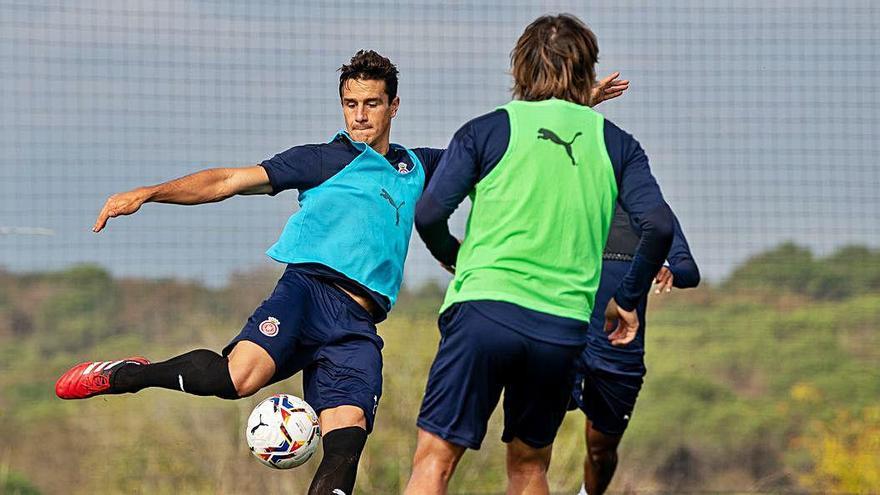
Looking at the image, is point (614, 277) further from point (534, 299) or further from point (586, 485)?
point (534, 299)

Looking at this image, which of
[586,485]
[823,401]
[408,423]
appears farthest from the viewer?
[823,401]

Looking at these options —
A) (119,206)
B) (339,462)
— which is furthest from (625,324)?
(119,206)

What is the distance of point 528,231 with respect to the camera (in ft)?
12.2

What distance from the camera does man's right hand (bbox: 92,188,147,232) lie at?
4797 mm

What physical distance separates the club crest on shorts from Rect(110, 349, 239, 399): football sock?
206 mm

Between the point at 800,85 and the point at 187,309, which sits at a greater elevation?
the point at 800,85

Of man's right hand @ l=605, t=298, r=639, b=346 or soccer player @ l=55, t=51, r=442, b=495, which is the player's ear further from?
man's right hand @ l=605, t=298, r=639, b=346

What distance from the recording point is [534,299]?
3.75 metres

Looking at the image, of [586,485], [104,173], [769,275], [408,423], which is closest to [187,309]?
[104,173]

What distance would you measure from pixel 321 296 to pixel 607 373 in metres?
2.10

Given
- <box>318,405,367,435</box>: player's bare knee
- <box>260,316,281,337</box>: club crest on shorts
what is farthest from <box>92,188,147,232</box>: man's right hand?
<box>318,405,367,435</box>: player's bare knee

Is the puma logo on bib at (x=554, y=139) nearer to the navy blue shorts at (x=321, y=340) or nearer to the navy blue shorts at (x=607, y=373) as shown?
the navy blue shorts at (x=321, y=340)

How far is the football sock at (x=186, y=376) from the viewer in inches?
200

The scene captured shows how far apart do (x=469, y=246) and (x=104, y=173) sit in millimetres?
6892
